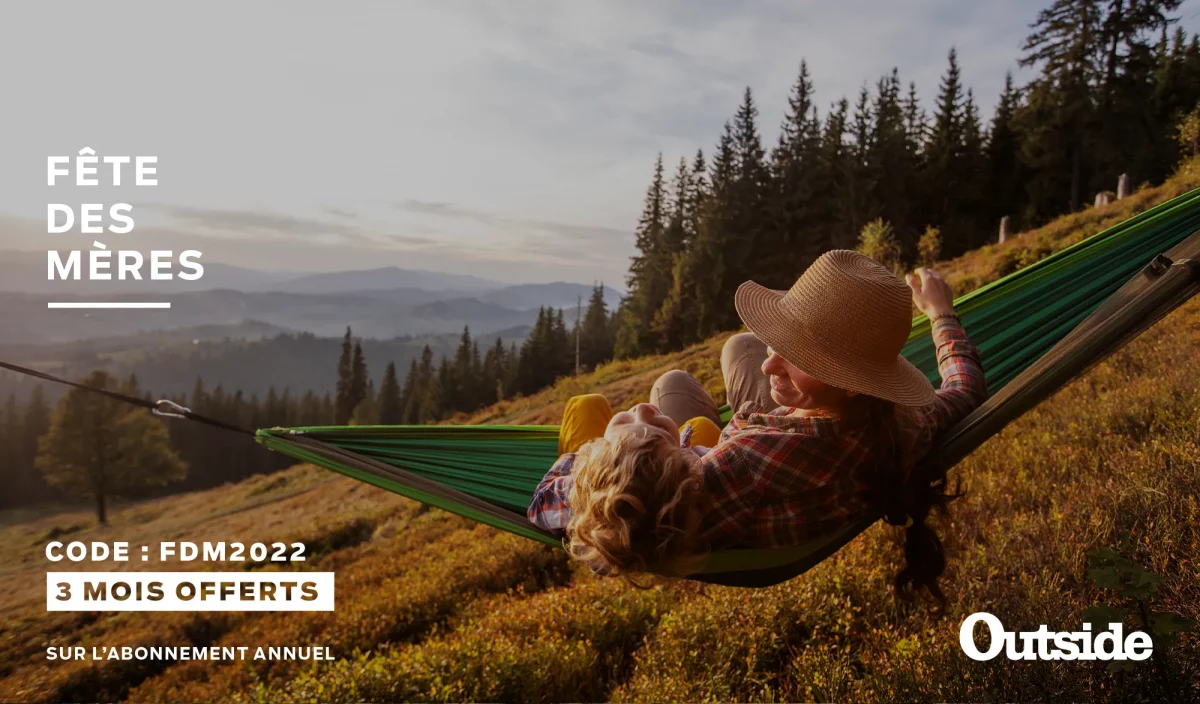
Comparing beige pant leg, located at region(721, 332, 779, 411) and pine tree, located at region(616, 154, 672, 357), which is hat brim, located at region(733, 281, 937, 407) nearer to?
beige pant leg, located at region(721, 332, 779, 411)

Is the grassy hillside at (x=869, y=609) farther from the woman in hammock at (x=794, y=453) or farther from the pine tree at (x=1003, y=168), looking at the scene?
the pine tree at (x=1003, y=168)

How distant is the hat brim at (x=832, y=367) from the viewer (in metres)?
1.41

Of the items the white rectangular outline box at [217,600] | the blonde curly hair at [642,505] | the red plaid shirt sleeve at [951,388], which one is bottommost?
the white rectangular outline box at [217,600]

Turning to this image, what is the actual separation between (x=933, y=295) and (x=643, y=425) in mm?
1031

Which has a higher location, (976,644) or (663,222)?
(663,222)

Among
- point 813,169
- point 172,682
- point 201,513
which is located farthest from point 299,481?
point 813,169

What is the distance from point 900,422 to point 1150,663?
0.84 m

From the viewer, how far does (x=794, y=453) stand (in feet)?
4.86

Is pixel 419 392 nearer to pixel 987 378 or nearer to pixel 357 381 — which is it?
pixel 357 381

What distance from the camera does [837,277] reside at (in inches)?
58.6

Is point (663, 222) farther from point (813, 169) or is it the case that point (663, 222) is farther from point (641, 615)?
point (641, 615)

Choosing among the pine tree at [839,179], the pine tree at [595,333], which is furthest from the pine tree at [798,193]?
the pine tree at [595,333]

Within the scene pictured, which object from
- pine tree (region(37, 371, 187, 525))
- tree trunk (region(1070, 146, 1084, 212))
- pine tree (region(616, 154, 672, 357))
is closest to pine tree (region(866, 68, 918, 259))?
tree trunk (region(1070, 146, 1084, 212))

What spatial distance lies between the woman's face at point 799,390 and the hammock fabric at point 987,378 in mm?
339
